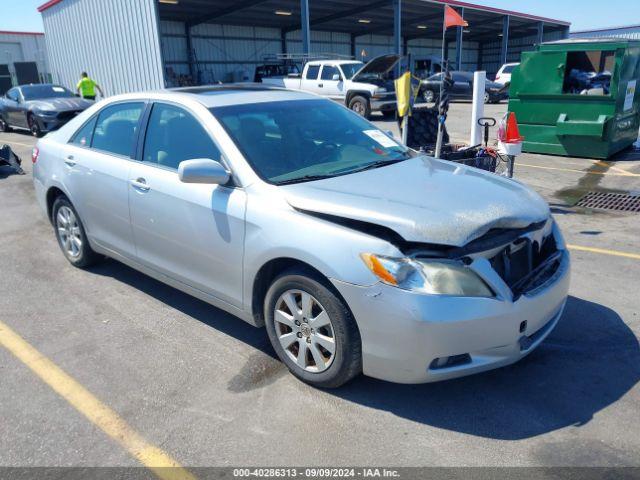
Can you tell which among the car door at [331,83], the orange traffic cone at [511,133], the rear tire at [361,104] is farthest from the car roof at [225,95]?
the car door at [331,83]

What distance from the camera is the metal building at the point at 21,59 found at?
33.5 m

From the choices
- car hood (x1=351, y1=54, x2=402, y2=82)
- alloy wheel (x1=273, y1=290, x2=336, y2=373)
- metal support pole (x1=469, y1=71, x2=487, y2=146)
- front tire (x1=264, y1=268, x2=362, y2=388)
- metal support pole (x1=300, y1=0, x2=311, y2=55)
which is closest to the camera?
front tire (x1=264, y1=268, x2=362, y2=388)

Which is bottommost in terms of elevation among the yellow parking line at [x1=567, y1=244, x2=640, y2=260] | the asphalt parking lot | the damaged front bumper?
the yellow parking line at [x1=567, y1=244, x2=640, y2=260]

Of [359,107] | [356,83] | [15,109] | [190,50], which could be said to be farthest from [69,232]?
[190,50]

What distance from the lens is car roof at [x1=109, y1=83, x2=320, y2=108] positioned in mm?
3875

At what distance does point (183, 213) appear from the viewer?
3609 mm

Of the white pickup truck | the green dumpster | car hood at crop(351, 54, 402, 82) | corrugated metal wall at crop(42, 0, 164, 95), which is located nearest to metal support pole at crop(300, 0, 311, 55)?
the white pickup truck

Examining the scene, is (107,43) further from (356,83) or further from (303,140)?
(303,140)

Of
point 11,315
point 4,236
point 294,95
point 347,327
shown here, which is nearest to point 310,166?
point 294,95

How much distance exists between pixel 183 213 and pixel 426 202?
163 centimetres

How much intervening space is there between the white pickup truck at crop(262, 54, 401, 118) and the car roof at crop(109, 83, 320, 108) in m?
12.8

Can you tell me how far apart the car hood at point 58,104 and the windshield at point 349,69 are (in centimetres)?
829

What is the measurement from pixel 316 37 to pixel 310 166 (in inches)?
1376

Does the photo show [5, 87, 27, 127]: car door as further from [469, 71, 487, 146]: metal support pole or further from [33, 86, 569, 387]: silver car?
[33, 86, 569, 387]: silver car
